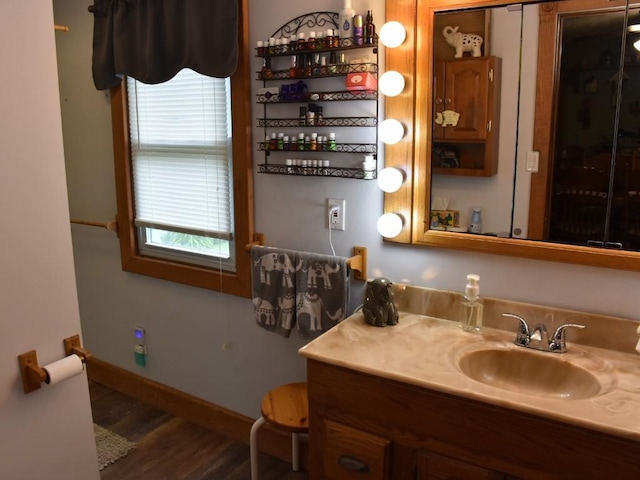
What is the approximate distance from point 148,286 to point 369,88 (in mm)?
1527

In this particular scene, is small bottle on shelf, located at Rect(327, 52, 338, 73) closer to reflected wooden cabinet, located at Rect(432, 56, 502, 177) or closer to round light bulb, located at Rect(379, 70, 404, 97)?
round light bulb, located at Rect(379, 70, 404, 97)

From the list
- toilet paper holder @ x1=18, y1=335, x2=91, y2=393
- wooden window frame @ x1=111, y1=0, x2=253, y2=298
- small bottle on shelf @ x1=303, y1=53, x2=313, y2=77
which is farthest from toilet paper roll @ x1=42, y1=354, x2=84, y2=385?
small bottle on shelf @ x1=303, y1=53, x2=313, y2=77

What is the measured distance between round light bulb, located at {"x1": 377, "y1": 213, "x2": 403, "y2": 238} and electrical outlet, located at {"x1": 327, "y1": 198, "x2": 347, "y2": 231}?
0.18 m

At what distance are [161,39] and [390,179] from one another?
3.85 ft

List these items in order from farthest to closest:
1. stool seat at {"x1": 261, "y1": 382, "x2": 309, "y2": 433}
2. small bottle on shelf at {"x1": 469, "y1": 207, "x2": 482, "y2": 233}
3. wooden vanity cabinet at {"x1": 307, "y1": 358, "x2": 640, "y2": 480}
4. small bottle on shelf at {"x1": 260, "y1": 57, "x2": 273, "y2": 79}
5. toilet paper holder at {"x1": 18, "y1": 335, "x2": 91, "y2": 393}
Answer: small bottle on shelf at {"x1": 260, "y1": 57, "x2": 273, "y2": 79}, stool seat at {"x1": 261, "y1": 382, "x2": 309, "y2": 433}, small bottle on shelf at {"x1": 469, "y1": 207, "x2": 482, "y2": 233}, toilet paper holder at {"x1": 18, "y1": 335, "x2": 91, "y2": 393}, wooden vanity cabinet at {"x1": 307, "y1": 358, "x2": 640, "y2": 480}

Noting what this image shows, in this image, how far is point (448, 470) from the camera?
4.73 ft

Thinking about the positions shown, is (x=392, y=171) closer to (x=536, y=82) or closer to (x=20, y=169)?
(x=536, y=82)

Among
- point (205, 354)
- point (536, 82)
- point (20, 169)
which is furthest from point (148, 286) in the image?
point (536, 82)

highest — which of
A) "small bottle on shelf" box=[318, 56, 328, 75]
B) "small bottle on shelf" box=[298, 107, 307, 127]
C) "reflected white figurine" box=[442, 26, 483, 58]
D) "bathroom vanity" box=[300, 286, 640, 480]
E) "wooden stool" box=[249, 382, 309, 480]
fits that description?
"reflected white figurine" box=[442, 26, 483, 58]

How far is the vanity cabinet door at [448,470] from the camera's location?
54.8 inches

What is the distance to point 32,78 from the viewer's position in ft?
4.84

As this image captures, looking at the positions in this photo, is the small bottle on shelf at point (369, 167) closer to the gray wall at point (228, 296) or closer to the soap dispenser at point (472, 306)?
the gray wall at point (228, 296)

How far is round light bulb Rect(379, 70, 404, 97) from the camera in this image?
5.90 ft

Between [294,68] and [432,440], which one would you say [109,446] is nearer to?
[432,440]
